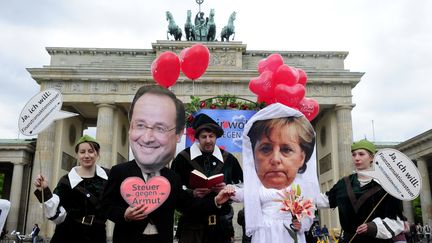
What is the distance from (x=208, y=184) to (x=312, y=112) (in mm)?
5067

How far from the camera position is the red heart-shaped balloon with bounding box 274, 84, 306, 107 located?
7.47 m

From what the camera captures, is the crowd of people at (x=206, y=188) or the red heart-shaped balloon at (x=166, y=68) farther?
the red heart-shaped balloon at (x=166, y=68)

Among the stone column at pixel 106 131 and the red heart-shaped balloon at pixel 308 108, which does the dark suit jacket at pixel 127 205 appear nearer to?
the red heart-shaped balloon at pixel 308 108

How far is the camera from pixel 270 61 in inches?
348

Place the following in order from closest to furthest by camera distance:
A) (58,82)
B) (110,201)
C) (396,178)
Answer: (110,201) → (396,178) → (58,82)

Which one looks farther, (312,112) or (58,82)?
(58,82)

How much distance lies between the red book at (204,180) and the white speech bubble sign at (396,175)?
79.6 inches

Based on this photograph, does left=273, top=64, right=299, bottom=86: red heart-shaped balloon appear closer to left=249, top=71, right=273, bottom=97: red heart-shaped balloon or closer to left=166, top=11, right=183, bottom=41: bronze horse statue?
left=249, top=71, right=273, bottom=97: red heart-shaped balloon

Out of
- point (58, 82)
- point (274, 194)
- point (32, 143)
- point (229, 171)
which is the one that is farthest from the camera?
point (32, 143)

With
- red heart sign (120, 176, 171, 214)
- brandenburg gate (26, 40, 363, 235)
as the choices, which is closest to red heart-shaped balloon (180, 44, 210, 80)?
red heart sign (120, 176, 171, 214)

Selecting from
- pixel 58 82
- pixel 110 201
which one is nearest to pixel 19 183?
pixel 58 82

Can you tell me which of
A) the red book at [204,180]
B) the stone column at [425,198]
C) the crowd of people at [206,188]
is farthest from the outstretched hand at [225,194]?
the stone column at [425,198]

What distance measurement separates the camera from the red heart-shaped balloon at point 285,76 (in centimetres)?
775

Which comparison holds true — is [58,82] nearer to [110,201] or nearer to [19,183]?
[19,183]
